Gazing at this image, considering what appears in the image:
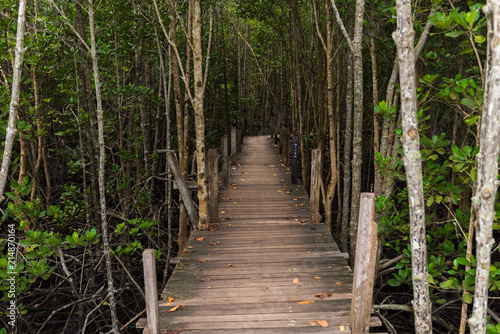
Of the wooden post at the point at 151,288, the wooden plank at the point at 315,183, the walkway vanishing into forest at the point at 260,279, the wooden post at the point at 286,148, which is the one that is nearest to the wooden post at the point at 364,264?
the walkway vanishing into forest at the point at 260,279

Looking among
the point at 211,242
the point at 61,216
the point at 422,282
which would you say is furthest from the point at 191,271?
the point at 422,282

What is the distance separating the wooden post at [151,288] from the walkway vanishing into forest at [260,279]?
21 cm

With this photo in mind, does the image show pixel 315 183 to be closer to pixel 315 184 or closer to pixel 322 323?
pixel 315 184

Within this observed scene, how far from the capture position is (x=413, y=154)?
217cm

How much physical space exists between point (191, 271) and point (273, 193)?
3549 mm

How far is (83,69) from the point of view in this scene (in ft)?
13.0

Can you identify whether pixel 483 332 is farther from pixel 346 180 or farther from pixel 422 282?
pixel 346 180

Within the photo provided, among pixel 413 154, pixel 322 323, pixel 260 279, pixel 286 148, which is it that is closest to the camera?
pixel 413 154

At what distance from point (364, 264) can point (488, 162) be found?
4.06 feet

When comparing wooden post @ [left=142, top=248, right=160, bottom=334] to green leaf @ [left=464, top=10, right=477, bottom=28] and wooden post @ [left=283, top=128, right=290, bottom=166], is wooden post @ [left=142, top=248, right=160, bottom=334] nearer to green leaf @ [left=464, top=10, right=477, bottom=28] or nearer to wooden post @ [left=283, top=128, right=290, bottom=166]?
green leaf @ [left=464, top=10, right=477, bottom=28]

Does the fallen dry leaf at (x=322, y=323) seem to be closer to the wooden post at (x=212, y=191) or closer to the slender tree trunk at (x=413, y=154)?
the slender tree trunk at (x=413, y=154)

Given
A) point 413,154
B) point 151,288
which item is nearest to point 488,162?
point 413,154

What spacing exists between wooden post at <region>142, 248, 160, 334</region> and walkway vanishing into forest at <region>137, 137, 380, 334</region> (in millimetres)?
212

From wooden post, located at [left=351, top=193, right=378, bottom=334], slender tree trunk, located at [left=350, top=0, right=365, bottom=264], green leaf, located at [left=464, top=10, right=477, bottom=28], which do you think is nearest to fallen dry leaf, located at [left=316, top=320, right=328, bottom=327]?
wooden post, located at [left=351, top=193, right=378, bottom=334]
